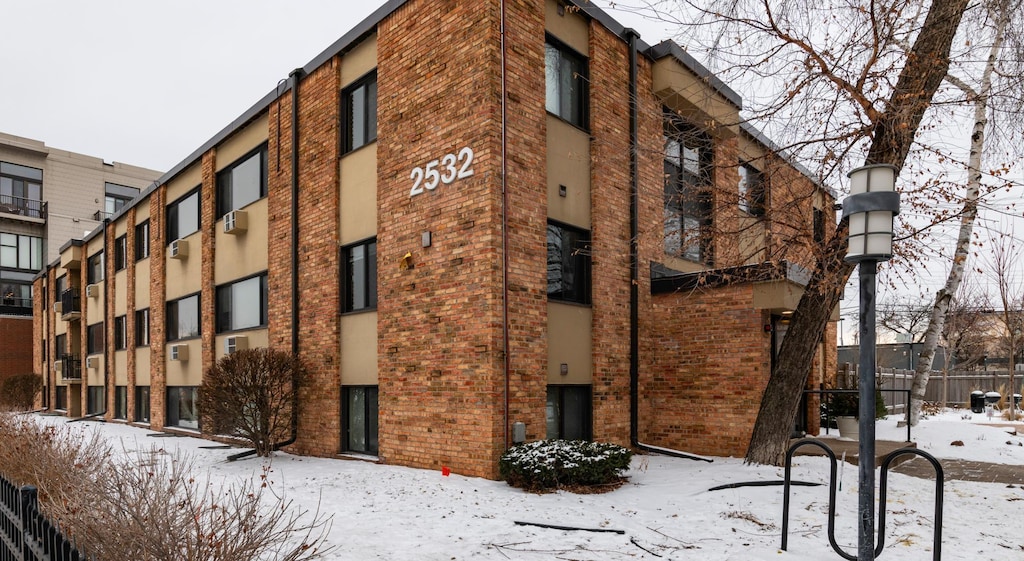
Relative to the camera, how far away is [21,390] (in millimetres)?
28500

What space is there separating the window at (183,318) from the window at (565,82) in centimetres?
1184

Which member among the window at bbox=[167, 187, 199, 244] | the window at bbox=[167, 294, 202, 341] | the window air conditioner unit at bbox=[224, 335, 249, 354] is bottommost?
the window air conditioner unit at bbox=[224, 335, 249, 354]

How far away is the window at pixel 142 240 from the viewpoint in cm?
2169

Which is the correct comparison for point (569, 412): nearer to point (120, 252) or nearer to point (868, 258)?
point (868, 258)

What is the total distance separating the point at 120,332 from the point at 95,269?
499 centimetres

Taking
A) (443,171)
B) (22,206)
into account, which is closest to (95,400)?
(22,206)

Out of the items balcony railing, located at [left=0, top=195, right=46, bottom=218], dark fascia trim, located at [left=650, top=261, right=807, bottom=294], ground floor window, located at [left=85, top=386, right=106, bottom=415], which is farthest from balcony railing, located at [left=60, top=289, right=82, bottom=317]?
dark fascia trim, located at [left=650, top=261, right=807, bottom=294]

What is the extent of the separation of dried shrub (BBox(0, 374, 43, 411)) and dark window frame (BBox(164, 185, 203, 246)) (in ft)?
46.0

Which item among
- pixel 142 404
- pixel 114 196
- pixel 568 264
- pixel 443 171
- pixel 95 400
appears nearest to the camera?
pixel 443 171

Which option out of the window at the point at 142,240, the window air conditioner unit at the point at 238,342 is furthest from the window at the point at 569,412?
the window at the point at 142,240

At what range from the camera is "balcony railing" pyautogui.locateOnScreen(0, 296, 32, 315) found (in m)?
35.9

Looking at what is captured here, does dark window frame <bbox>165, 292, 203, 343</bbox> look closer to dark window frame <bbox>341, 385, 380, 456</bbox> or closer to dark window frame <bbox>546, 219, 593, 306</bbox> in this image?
dark window frame <bbox>341, 385, 380, 456</bbox>

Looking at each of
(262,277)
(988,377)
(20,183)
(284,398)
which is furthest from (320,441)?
(20,183)

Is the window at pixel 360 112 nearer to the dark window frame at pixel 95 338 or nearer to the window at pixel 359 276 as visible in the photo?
the window at pixel 359 276
